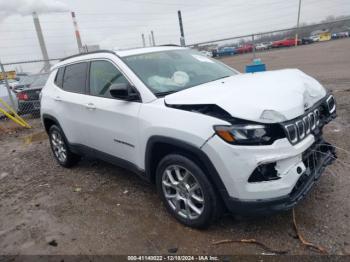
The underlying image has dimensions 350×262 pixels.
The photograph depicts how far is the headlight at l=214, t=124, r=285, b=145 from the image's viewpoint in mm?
2492

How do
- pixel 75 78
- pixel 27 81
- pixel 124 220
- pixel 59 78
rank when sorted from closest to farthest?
pixel 124 220 < pixel 75 78 < pixel 59 78 < pixel 27 81

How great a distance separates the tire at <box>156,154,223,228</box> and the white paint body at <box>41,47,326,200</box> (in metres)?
0.23

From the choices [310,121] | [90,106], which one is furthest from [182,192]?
[90,106]

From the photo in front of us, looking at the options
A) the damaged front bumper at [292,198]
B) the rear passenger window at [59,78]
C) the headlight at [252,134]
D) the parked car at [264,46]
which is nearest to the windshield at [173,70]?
the headlight at [252,134]

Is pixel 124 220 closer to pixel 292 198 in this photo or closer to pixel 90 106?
pixel 90 106

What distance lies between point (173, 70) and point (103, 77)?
0.93 meters

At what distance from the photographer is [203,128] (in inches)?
104

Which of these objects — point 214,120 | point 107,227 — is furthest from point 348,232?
point 107,227

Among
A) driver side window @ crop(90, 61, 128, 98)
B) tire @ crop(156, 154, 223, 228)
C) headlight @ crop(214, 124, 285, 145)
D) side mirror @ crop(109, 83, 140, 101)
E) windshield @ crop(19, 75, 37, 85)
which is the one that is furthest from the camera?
windshield @ crop(19, 75, 37, 85)

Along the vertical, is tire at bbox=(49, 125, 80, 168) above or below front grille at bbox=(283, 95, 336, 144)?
below

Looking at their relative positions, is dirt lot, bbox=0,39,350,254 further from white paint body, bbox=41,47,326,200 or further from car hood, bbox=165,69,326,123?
car hood, bbox=165,69,326,123

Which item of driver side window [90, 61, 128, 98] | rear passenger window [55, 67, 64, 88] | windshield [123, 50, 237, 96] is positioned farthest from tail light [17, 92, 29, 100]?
windshield [123, 50, 237, 96]

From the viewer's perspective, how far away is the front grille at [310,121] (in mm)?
2551

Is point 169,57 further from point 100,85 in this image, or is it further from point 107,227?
point 107,227
